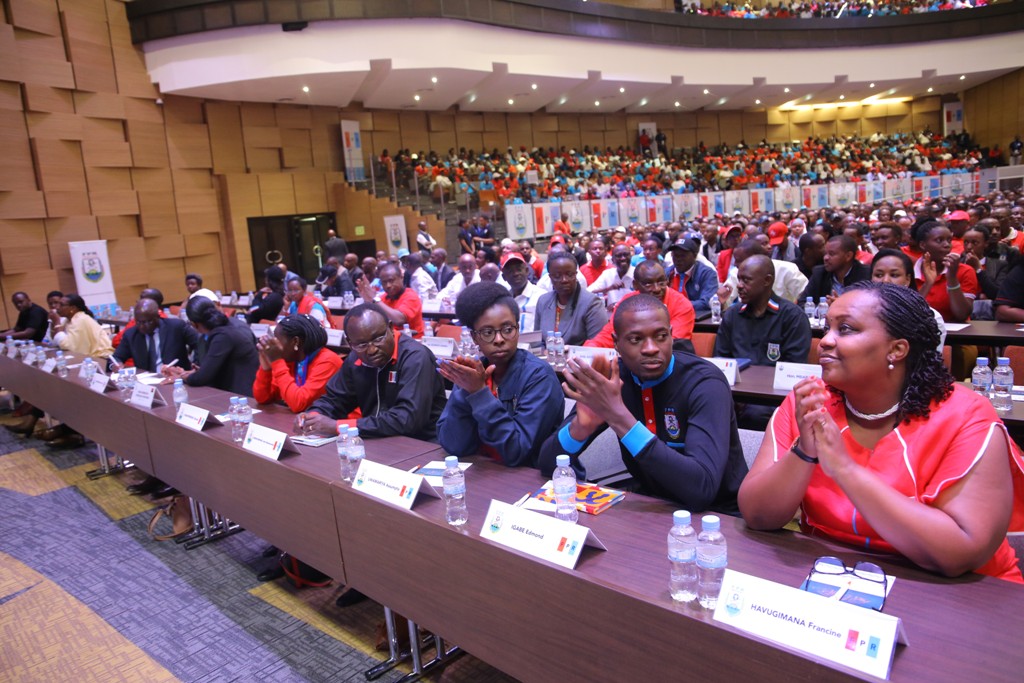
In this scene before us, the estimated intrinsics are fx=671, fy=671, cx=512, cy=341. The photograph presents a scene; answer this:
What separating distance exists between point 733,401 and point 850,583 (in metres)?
1.21

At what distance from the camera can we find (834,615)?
47.6 inches

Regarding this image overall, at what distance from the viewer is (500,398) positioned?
2.59m

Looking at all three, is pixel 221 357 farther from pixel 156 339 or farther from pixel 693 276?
pixel 693 276

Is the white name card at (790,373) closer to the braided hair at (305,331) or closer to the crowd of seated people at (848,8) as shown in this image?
the braided hair at (305,331)

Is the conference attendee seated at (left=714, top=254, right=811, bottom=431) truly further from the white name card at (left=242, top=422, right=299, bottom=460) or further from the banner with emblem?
the banner with emblem

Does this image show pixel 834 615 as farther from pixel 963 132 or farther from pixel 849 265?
pixel 963 132

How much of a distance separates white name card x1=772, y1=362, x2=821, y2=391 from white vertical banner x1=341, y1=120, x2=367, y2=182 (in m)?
14.4

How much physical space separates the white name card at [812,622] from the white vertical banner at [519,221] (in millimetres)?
13474

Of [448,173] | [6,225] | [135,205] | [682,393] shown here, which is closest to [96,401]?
[682,393]

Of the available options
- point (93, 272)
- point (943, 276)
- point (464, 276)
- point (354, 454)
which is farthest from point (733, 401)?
point (93, 272)

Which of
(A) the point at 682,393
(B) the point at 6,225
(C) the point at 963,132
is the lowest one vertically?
(A) the point at 682,393

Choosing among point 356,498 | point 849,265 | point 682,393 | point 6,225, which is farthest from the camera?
point 6,225

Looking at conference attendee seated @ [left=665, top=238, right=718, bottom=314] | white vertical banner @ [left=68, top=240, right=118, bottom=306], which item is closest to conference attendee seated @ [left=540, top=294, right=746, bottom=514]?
conference attendee seated @ [left=665, top=238, right=718, bottom=314]

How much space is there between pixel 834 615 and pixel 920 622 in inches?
8.4
